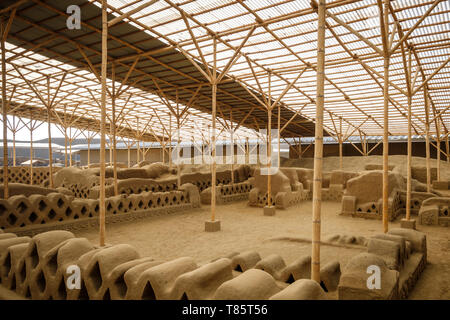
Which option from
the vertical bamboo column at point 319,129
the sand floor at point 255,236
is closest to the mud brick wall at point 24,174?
the sand floor at point 255,236

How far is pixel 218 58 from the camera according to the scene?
1498cm

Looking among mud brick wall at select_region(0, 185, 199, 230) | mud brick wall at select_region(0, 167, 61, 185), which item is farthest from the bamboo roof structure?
mud brick wall at select_region(0, 167, 61, 185)

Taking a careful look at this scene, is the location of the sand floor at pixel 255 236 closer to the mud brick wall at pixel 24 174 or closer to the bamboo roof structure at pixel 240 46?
the bamboo roof structure at pixel 240 46

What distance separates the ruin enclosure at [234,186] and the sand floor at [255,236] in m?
0.07

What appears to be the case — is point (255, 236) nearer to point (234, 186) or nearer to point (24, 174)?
point (234, 186)

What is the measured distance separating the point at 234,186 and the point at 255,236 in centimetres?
953

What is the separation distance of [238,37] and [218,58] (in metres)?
2.43

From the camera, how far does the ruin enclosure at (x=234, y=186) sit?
429cm

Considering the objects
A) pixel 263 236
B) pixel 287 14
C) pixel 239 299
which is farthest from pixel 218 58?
pixel 239 299

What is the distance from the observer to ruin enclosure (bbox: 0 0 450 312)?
4293mm

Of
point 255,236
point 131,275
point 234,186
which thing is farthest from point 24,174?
point 131,275

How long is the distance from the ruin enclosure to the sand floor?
0.22 feet

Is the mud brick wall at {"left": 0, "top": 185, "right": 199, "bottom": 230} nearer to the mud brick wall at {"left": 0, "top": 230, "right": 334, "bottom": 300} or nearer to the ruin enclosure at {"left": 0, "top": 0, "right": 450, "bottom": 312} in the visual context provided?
the ruin enclosure at {"left": 0, "top": 0, "right": 450, "bottom": 312}
